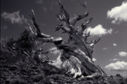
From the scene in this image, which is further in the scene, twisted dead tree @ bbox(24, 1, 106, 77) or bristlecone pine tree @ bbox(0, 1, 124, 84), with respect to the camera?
twisted dead tree @ bbox(24, 1, 106, 77)

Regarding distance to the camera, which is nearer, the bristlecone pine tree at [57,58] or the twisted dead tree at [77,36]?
the bristlecone pine tree at [57,58]

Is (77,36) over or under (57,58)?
over

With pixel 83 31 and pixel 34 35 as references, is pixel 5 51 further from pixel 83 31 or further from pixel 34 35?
pixel 83 31

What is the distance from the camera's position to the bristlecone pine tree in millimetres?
12081

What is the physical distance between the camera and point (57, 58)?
17.8 metres

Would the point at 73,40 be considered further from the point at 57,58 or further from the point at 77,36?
the point at 57,58

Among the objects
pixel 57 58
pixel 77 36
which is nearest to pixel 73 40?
pixel 77 36

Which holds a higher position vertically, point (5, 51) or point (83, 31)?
point (83, 31)

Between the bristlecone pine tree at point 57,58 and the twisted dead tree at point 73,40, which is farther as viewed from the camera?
the twisted dead tree at point 73,40

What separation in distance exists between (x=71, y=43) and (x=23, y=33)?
5.71m

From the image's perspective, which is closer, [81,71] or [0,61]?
[0,61]

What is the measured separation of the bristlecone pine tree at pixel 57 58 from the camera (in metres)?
12.1

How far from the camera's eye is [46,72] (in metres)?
13.4

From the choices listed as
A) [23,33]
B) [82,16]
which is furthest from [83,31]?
[23,33]
